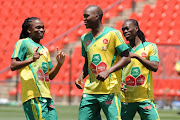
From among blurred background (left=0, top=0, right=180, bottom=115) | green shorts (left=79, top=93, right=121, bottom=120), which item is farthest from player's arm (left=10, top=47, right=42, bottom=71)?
blurred background (left=0, top=0, right=180, bottom=115)

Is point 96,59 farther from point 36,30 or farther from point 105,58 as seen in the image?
point 36,30

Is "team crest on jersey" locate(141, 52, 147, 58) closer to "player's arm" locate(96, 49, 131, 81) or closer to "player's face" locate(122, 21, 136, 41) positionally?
"player's face" locate(122, 21, 136, 41)

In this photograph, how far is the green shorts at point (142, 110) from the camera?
625cm

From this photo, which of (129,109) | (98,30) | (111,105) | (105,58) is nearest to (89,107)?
(111,105)

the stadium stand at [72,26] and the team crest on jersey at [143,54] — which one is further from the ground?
the stadium stand at [72,26]

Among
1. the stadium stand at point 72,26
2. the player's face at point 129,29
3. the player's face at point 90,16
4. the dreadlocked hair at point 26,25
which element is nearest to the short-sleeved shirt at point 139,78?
the player's face at point 129,29

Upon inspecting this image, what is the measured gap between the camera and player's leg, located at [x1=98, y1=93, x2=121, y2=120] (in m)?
5.38

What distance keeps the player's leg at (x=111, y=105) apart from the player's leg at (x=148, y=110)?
3.07ft

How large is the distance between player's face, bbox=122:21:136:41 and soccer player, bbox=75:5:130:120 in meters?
0.76

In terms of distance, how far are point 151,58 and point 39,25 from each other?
1.62 meters

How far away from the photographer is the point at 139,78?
6.40m

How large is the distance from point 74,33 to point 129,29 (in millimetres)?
15752

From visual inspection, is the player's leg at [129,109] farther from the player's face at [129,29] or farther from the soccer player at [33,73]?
the soccer player at [33,73]

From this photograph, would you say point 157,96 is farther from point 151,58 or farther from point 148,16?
point 151,58
